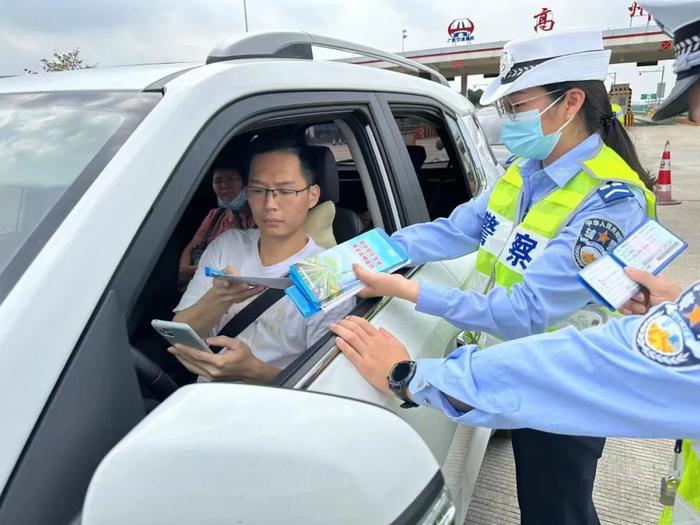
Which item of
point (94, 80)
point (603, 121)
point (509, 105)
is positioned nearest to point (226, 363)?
point (94, 80)

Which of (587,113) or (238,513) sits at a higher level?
(587,113)

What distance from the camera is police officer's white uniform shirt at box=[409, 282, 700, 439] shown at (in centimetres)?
88

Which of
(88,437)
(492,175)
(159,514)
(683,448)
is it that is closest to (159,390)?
(88,437)

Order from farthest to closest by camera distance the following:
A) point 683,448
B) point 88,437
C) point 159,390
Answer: point 159,390
point 683,448
point 88,437

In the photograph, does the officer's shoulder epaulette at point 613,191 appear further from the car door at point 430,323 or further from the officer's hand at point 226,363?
the officer's hand at point 226,363

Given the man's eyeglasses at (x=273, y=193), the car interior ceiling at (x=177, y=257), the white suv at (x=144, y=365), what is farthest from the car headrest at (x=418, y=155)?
the white suv at (x=144, y=365)

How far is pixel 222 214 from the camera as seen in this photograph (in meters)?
2.57

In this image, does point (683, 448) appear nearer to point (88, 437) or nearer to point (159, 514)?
point (159, 514)

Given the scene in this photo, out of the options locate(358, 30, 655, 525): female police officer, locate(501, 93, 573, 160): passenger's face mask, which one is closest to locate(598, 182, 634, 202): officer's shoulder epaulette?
locate(358, 30, 655, 525): female police officer

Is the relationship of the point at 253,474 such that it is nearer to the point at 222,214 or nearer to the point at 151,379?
the point at 151,379

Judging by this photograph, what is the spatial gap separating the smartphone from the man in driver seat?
0.06 m

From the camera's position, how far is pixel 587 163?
61.3 inches

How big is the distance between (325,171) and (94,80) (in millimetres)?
837

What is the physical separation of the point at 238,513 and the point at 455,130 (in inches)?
93.0
